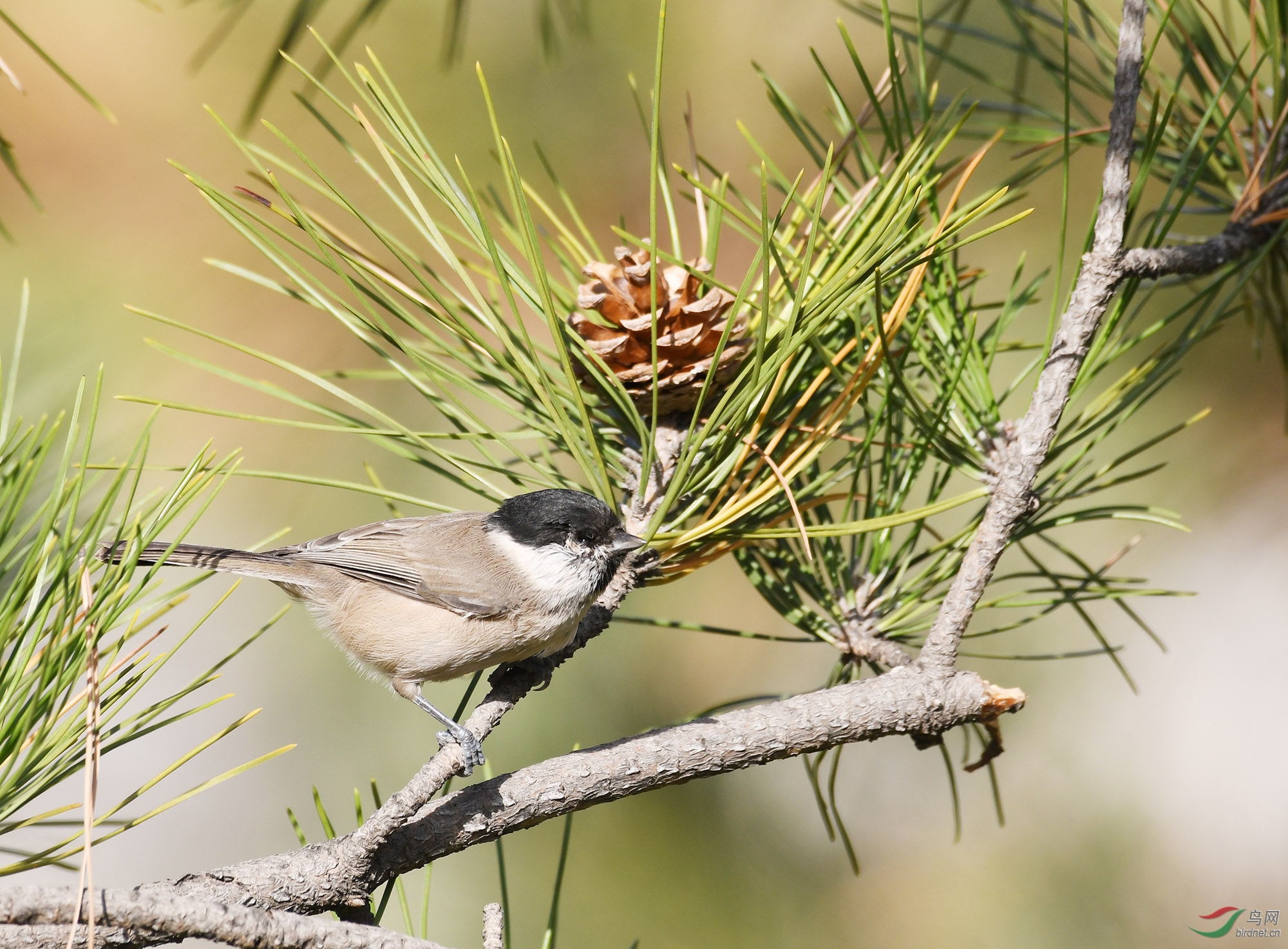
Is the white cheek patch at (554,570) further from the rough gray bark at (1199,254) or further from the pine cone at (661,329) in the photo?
the rough gray bark at (1199,254)

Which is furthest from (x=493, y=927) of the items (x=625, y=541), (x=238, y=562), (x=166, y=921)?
(x=238, y=562)

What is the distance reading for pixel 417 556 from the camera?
1.93m

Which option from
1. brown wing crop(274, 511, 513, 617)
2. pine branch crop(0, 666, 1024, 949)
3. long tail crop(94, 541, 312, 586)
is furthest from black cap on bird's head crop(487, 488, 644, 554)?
long tail crop(94, 541, 312, 586)

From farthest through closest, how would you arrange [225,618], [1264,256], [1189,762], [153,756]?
[225,618] < [153,756] < [1189,762] < [1264,256]

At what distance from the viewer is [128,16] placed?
3547 millimetres

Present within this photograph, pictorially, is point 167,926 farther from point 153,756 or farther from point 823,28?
point 823,28

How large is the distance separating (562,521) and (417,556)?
0.58 metres

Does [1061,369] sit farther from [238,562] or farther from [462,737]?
[238,562]

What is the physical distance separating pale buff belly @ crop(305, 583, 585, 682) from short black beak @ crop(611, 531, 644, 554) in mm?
320

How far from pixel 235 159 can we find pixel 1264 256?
10.6 feet

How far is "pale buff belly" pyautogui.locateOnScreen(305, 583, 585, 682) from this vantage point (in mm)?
1573

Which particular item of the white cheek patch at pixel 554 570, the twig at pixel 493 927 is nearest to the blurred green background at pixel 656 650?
the white cheek patch at pixel 554 570

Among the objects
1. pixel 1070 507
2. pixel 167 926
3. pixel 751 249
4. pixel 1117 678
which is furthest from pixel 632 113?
pixel 167 926

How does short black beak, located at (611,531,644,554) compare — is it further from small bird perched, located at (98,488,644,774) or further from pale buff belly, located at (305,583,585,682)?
pale buff belly, located at (305,583,585,682)
